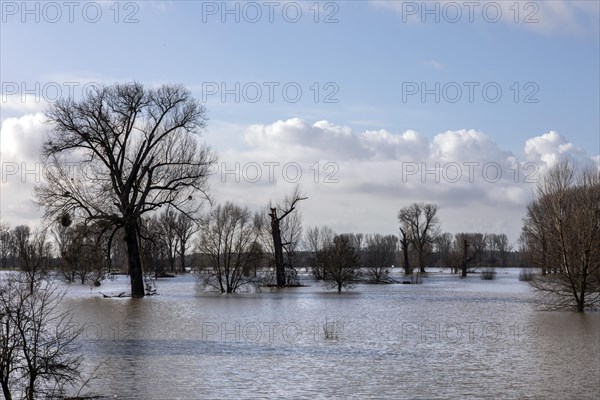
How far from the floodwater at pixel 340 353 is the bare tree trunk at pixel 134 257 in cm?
891

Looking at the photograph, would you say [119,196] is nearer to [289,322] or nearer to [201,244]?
[201,244]

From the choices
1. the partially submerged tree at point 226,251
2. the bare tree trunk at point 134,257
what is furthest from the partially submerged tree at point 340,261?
the bare tree trunk at point 134,257

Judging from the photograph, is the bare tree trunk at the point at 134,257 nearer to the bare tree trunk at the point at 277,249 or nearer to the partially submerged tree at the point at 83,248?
the partially submerged tree at the point at 83,248

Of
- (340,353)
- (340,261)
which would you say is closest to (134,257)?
(340,261)

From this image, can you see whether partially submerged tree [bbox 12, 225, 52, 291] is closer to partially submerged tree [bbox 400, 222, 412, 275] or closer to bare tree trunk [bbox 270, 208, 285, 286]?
bare tree trunk [bbox 270, 208, 285, 286]

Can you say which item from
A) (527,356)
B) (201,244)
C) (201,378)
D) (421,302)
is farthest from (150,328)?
(201,244)

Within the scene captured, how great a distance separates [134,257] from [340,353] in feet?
82.3

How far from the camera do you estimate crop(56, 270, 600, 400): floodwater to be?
44.8 ft

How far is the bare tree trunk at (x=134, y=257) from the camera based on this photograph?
40.3 metres

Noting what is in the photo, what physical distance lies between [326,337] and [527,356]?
5.72 metres

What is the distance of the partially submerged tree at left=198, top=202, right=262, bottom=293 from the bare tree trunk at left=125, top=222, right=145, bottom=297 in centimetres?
580

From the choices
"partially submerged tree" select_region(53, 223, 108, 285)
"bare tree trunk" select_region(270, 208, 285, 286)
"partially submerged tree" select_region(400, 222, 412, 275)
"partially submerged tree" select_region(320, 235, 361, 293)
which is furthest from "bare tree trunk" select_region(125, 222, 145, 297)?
"partially submerged tree" select_region(400, 222, 412, 275)

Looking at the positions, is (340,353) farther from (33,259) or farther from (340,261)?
(340,261)

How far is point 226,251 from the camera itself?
46.9m
